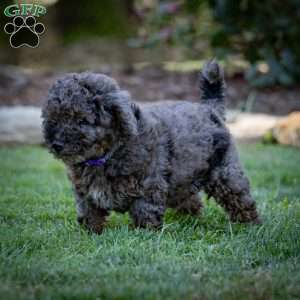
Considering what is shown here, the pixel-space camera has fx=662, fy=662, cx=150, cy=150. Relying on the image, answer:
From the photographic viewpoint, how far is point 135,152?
15.3ft

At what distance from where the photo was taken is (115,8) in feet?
49.9

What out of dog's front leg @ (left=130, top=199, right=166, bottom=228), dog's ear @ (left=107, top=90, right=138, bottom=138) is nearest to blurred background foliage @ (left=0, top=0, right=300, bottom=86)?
dog's ear @ (left=107, top=90, right=138, bottom=138)

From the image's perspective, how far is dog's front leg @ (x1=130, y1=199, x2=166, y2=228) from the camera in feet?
15.3

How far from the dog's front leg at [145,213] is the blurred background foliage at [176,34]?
7075 millimetres

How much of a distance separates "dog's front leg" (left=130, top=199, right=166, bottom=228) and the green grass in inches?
3.7

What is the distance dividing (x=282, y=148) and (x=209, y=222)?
4223mm

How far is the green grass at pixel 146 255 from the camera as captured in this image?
11.3 ft

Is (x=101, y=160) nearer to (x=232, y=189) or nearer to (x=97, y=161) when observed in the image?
(x=97, y=161)

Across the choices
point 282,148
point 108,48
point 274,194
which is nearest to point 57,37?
point 108,48

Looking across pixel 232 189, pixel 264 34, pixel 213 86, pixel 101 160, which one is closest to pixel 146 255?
pixel 101 160

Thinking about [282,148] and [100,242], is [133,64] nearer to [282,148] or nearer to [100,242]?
[282,148]

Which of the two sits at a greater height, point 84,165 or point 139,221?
point 84,165

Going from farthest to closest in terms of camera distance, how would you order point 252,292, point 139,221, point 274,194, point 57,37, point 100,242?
point 57,37 → point 274,194 → point 139,221 → point 100,242 → point 252,292

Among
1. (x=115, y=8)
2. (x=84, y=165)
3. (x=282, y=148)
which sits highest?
(x=115, y=8)
